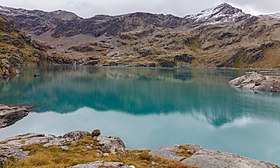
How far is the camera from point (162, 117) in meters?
64.1

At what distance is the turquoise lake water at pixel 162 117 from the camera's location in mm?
45219

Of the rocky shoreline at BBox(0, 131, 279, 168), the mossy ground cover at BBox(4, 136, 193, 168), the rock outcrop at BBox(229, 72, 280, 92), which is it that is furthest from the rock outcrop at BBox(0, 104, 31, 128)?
the rock outcrop at BBox(229, 72, 280, 92)

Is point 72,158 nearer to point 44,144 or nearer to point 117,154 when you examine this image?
point 117,154

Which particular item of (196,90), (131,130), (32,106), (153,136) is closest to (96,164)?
(153,136)

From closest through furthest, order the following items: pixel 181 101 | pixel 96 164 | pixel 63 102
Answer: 1. pixel 96 164
2. pixel 63 102
3. pixel 181 101

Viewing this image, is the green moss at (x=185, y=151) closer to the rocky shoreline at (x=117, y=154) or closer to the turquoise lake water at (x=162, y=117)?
the rocky shoreline at (x=117, y=154)

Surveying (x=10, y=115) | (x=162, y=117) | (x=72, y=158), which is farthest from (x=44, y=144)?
(x=162, y=117)

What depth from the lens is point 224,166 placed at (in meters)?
20.3

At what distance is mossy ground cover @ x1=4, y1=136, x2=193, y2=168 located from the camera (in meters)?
15.2

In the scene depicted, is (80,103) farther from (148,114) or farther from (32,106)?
(148,114)

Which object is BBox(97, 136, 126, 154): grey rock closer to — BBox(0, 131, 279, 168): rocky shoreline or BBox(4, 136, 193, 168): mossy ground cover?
BBox(0, 131, 279, 168): rocky shoreline

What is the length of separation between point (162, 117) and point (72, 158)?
48371mm

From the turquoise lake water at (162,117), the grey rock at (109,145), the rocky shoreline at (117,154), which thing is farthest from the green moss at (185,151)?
the turquoise lake water at (162,117)

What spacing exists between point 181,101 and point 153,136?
134 feet
